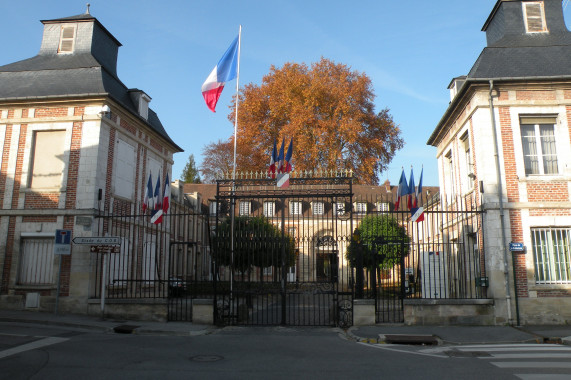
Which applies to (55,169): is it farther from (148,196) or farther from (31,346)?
(31,346)

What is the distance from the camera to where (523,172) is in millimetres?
11812

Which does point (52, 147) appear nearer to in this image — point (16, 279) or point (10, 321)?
point (16, 279)

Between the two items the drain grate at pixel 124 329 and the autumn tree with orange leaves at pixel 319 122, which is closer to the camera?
the drain grate at pixel 124 329

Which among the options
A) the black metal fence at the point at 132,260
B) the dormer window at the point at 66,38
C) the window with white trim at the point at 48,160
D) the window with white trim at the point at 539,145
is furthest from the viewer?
the dormer window at the point at 66,38

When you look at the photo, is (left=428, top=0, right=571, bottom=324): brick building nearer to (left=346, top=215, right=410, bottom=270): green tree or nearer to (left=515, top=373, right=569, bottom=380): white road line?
(left=346, top=215, right=410, bottom=270): green tree


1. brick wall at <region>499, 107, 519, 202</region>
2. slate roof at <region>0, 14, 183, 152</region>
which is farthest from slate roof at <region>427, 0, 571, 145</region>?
slate roof at <region>0, 14, 183, 152</region>

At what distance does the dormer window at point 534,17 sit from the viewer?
14.3 m

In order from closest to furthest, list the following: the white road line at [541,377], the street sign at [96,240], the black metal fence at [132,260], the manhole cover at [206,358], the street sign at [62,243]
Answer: the white road line at [541,377]
the manhole cover at [206,358]
the street sign at [96,240]
the street sign at [62,243]
the black metal fence at [132,260]

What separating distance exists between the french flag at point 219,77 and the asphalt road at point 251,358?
23.1 ft

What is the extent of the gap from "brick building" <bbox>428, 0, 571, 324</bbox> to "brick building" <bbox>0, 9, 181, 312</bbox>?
10.7 m

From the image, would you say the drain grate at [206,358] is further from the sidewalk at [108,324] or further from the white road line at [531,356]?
the white road line at [531,356]

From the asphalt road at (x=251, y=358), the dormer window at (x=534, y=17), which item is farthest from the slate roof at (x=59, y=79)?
the dormer window at (x=534, y=17)

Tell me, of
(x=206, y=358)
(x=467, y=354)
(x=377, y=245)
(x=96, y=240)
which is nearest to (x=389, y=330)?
(x=377, y=245)

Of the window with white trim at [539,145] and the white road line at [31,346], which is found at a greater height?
the window with white trim at [539,145]
